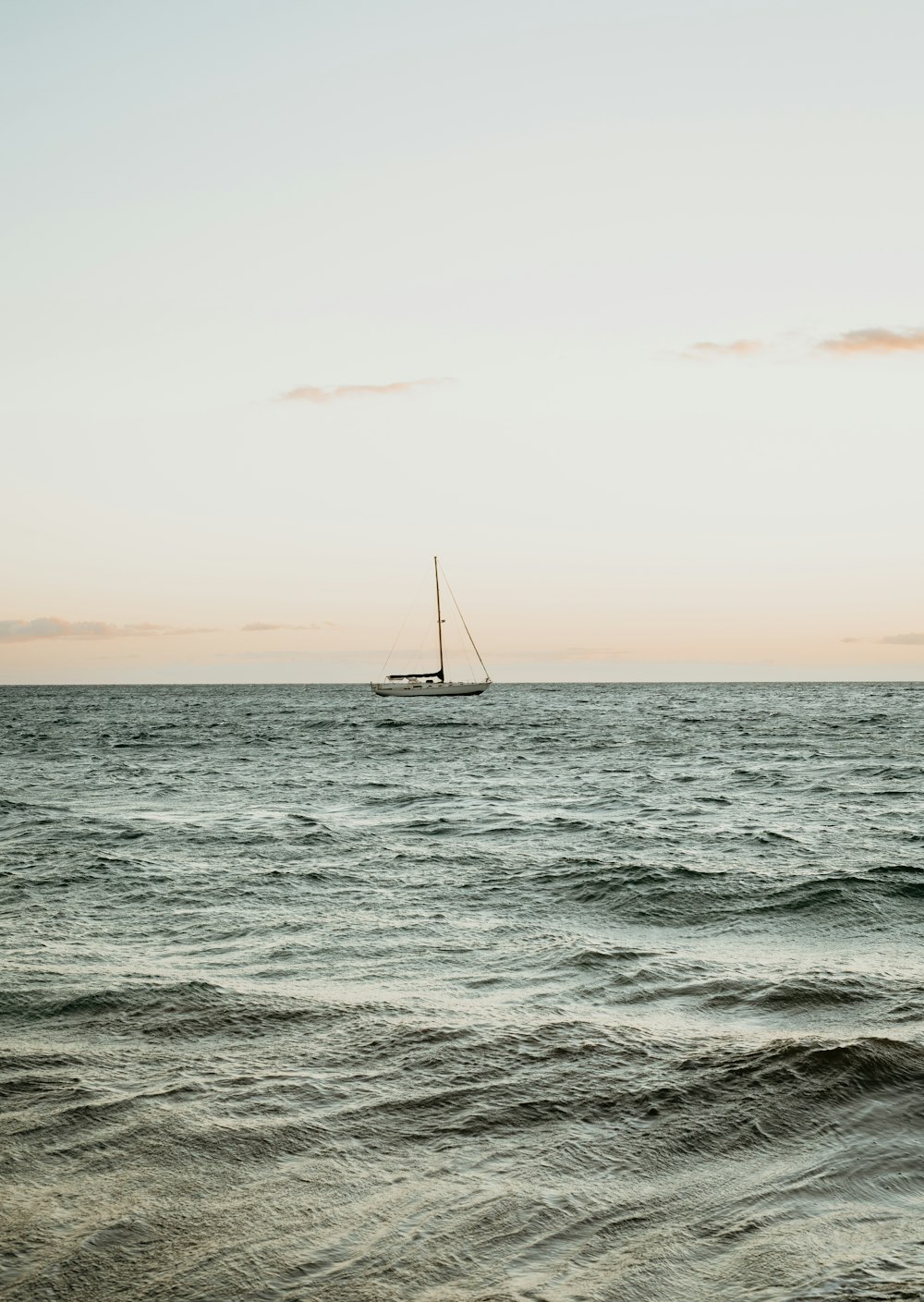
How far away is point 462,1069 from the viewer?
24.1 feet

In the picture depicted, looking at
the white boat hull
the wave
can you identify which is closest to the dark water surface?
the wave

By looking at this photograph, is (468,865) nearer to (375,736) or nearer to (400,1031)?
(400,1031)

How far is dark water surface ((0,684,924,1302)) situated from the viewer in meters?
4.96

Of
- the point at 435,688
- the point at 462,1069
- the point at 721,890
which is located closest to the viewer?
the point at 462,1069

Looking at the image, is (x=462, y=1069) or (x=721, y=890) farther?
(x=721, y=890)

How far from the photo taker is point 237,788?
98.1 ft

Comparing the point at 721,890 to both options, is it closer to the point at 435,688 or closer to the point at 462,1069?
the point at 462,1069

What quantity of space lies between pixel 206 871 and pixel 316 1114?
9.86m

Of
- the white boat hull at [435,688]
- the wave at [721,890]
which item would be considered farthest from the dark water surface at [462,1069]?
the white boat hull at [435,688]

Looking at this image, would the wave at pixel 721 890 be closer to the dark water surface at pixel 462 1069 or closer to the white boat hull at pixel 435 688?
the dark water surface at pixel 462 1069

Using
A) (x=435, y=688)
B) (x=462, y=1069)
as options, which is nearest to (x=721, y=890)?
(x=462, y=1069)

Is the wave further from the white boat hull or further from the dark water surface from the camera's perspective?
the white boat hull

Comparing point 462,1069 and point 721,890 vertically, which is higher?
point 462,1069

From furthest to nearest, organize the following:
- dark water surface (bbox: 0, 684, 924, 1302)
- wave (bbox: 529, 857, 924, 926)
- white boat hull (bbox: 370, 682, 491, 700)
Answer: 1. white boat hull (bbox: 370, 682, 491, 700)
2. wave (bbox: 529, 857, 924, 926)
3. dark water surface (bbox: 0, 684, 924, 1302)
